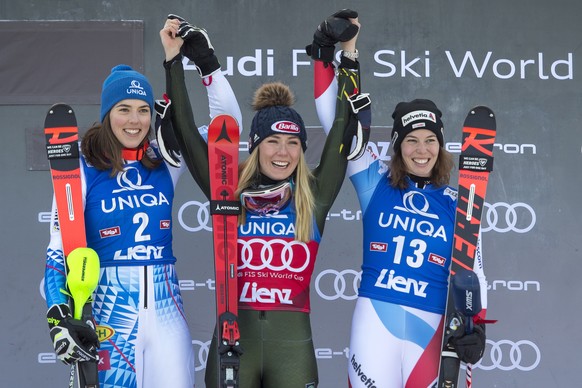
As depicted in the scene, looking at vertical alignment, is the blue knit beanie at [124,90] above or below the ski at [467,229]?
above

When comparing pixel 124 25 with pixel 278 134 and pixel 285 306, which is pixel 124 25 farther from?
pixel 285 306

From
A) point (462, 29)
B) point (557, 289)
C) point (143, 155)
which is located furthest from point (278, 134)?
point (557, 289)

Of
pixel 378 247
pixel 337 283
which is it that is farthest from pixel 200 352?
pixel 378 247

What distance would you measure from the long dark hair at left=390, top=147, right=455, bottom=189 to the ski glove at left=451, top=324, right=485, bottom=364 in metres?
0.70

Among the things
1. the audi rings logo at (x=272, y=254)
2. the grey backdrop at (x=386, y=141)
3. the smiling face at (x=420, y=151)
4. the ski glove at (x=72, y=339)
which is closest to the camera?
the ski glove at (x=72, y=339)

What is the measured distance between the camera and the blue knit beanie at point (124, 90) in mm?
3785

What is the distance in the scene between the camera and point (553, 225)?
5371 mm

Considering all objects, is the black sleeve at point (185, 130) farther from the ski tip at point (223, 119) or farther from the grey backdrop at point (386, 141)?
the grey backdrop at point (386, 141)

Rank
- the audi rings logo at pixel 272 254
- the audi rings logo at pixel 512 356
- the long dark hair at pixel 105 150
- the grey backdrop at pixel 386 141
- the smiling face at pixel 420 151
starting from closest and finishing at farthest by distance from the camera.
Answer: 1. the audi rings logo at pixel 272 254
2. the long dark hair at pixel 105 150
3. the smiling face at pixel 420 151
4. the grey backdrop at pixel 386 141
5. the audi rings logo at pixel 512 356

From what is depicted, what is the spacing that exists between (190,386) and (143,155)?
1.00 meters

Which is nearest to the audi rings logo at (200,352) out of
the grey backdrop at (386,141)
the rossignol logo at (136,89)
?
the grey backdrop at (386,141)

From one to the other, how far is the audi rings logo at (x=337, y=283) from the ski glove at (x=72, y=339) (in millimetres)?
2137

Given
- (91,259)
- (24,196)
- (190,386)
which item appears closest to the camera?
(91,259)

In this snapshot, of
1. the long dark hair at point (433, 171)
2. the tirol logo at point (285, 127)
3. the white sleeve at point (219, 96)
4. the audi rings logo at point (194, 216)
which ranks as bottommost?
the audi rings logo at point (194, 216)
